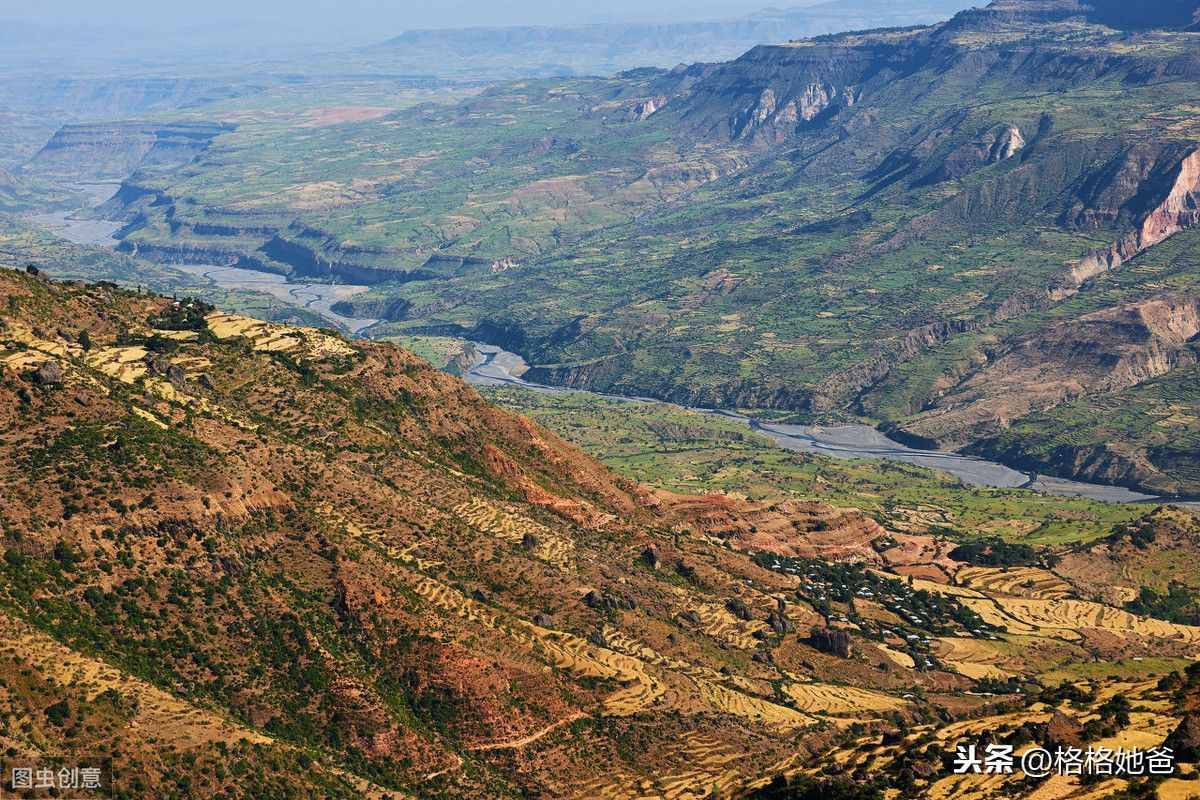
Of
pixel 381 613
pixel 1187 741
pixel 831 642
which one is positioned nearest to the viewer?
pixel 1187 741

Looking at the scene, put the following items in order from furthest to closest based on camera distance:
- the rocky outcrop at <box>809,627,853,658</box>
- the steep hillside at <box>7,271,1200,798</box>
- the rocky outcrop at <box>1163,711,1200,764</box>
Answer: the rocky outcrop at <box>809,627,853,658</box> < the steep hillside at <box>7,271,1200,798</box> < the rocky outcrop at <box>1163,711,1200,764</box>

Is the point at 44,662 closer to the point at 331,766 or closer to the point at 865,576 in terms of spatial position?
the point at 331,766

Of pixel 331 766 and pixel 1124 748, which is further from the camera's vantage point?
pixel 331 766

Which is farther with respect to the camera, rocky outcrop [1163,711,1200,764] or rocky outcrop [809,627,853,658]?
rocky outcrop [809,627,853,658]

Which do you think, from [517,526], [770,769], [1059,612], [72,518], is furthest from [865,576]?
[72,518]

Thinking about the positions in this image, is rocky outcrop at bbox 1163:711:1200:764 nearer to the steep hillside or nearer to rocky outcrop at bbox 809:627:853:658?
the steep hillside

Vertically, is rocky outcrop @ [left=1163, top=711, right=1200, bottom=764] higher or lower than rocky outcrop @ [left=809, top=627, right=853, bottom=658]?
higher

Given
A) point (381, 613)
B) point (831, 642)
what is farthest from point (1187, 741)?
point (831, 642)

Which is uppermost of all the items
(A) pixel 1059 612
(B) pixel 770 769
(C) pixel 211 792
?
(C) pixel 211 792

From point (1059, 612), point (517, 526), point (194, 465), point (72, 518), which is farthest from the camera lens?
point (1059, 612)

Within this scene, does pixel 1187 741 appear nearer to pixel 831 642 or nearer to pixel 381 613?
pixel 381 613

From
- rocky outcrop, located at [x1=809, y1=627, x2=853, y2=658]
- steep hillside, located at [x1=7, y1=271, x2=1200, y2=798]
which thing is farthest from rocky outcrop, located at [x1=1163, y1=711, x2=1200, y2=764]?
rocky outcrop, located at [x1=809, y1=627, x2=853, y2=658]
